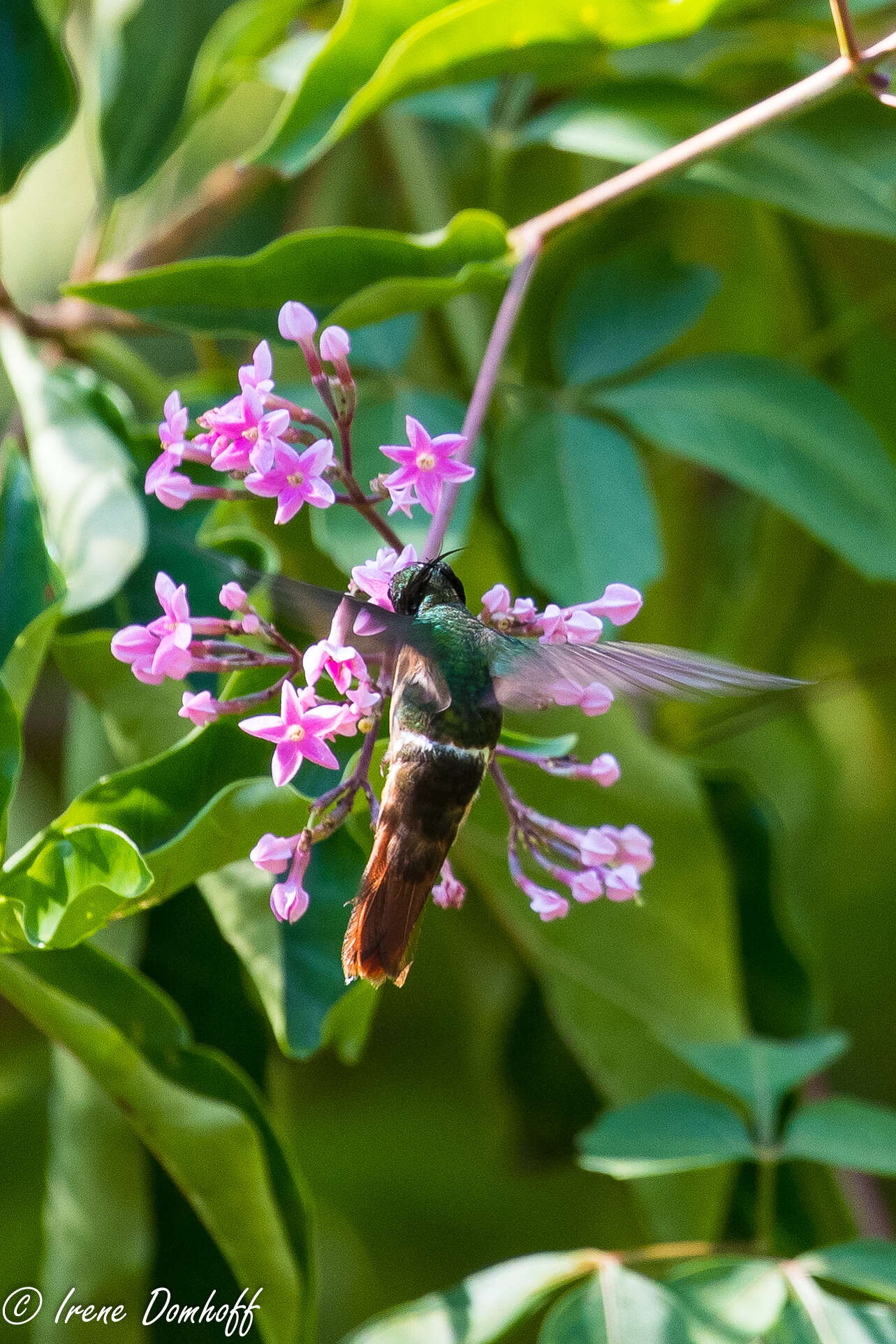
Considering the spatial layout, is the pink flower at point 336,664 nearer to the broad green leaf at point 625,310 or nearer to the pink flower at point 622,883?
the pink flower at point 622,883

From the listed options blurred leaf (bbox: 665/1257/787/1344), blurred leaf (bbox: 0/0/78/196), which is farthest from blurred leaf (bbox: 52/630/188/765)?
blurred leaf (bbox: 665/1257/787/1344)

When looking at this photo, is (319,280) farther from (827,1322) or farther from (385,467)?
(827,1322)

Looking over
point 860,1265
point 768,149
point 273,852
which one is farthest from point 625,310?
point 860,1265

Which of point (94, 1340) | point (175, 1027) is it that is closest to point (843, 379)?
point (175, 1027)

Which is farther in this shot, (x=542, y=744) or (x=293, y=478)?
(x=542, y=744)

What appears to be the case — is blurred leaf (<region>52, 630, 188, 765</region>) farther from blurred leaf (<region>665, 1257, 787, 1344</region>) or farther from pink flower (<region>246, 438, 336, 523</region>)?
blurred leaf (<region>665, 1257, 787, 1344</region>)

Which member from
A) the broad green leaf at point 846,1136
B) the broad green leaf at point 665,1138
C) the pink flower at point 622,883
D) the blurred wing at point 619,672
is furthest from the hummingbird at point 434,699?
the broad green leaf at point 846,1136
